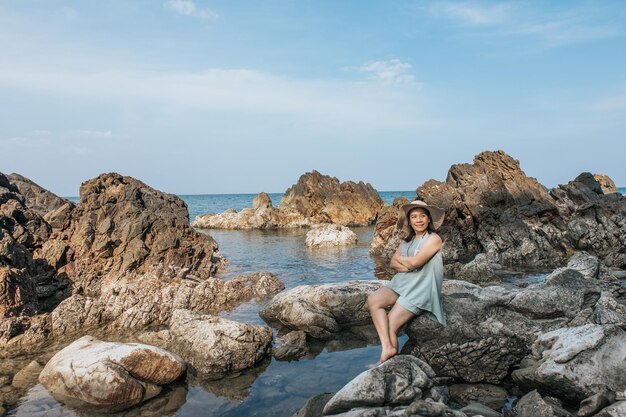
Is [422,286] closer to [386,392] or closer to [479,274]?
[386,392]

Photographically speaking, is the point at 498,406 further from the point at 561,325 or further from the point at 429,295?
the point at 561,325

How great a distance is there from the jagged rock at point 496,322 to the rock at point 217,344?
9.79 ft

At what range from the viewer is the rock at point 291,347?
9.61 metres

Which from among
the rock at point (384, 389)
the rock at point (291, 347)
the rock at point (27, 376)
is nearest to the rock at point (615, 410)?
the rock at point (384, 389)

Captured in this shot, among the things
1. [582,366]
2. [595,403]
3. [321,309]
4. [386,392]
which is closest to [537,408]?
[595,403]

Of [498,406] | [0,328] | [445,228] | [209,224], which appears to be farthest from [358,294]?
[209,224]

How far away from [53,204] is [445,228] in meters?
22.5

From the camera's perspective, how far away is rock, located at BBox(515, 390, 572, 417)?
222 inches

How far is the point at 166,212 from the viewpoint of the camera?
809 inches

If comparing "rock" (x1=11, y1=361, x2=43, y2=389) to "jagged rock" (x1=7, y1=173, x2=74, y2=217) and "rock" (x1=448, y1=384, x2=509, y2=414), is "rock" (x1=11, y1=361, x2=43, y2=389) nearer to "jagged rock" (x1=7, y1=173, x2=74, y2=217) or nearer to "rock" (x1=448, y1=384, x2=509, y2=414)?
"rock" (x1=448, y1=384, x2=509, y2=414)

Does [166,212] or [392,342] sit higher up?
[166,212]

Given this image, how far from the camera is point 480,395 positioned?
711cm

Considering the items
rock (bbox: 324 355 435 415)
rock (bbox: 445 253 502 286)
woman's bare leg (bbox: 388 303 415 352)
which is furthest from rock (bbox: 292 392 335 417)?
rock (bbox: 445 253 502 286)

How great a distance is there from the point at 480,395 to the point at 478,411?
109cm
